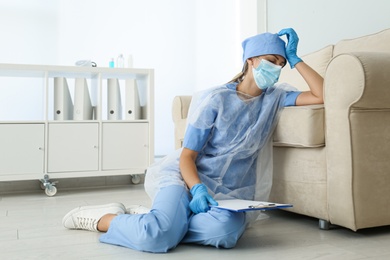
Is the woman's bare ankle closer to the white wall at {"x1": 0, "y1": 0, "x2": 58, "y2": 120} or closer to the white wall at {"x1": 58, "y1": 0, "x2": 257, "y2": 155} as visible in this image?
the white wall at {"x1": 0, "y1": 0, "x2": 58, "y2": 120}

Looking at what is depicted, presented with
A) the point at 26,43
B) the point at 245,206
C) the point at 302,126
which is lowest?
the point at 245,206

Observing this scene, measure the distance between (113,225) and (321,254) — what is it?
2.16 feet

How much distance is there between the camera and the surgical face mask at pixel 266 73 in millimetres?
1514

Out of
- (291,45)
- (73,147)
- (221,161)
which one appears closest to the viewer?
(221,161)

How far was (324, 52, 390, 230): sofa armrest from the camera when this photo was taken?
4.45 feet

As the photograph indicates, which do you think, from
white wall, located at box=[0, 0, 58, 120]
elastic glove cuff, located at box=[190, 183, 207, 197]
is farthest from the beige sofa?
white wall, located at box=[0, 0, 58, 120]

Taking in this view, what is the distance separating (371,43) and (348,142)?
81 cm

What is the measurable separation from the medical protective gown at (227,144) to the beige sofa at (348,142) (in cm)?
13

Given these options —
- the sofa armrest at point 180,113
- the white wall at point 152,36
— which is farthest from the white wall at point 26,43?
the sofa armrest at point 180,113

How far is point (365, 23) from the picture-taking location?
7.75 feet

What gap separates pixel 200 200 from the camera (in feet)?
4.33

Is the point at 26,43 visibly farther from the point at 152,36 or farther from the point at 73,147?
the point at 73,147

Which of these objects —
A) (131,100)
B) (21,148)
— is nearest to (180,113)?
(131,100)

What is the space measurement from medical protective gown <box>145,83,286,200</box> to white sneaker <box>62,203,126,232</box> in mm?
153
